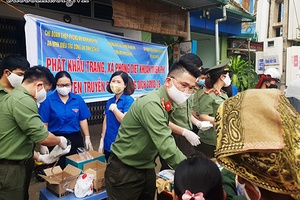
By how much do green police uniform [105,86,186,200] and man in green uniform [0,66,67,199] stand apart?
619 millimetres

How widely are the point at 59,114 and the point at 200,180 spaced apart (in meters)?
2.24

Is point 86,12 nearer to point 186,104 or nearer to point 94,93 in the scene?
point 94,93

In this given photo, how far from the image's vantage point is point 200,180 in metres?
1.08

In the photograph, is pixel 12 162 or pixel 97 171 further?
pixel 97 171

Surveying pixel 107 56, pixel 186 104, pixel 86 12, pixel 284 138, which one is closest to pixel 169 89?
pixel 186 104

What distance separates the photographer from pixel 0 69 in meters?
2.48

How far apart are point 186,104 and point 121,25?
2.04 metres

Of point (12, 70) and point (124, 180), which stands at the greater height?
point (12, 70)

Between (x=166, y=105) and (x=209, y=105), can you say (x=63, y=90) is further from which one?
(x=209, y=105)

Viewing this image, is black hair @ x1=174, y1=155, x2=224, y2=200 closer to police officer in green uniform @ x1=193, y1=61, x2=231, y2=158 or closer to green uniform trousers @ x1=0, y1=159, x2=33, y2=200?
green uniform trousers @ x1=0, y1=159, x2=33, y2=200

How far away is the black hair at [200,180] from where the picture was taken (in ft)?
3.51

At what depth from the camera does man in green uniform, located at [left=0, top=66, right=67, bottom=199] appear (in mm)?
1935

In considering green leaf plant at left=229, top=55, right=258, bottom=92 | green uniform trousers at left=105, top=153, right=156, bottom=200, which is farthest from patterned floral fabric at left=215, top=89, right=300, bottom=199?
green leaf plant at left=229, top=55, right=258, bottom=92

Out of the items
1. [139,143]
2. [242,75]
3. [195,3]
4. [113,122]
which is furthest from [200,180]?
[242,75]
